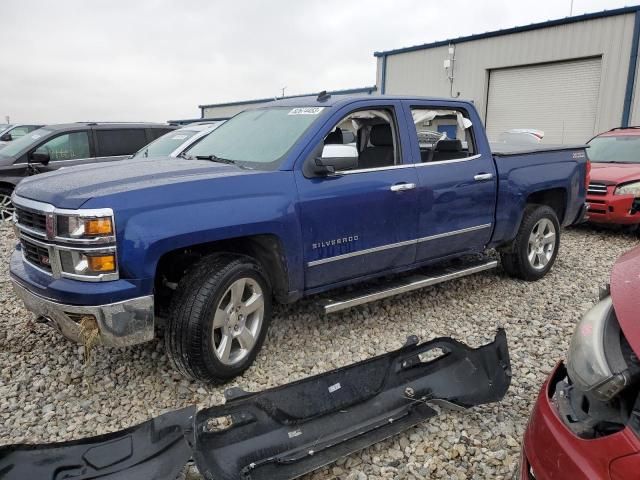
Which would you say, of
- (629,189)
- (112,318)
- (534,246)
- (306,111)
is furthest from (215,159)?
(629,189)

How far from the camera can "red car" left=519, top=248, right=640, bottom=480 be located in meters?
1.59

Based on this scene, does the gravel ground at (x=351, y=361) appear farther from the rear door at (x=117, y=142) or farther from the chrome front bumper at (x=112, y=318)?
the rear door at (x=117, y=142)

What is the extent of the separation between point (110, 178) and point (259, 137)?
1.26 meters

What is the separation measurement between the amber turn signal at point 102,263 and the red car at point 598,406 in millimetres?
2183

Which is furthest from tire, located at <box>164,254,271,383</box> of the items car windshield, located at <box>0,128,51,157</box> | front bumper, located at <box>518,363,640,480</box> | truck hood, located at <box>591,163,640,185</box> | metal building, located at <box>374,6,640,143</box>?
metal building, located at <box>374,6,640,143</box>

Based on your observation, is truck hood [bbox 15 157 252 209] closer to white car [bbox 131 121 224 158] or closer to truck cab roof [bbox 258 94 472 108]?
truck cab roof [bbox 258 94 472 108]

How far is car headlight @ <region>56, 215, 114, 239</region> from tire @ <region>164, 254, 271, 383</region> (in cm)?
59

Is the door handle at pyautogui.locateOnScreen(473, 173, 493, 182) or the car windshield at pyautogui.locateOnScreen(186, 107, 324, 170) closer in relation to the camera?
the car windshield at pyautogui.locateOnScreen(186, 107, 324, 170)

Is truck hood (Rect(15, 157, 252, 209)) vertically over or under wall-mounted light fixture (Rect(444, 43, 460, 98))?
under

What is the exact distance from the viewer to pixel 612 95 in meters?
14.3

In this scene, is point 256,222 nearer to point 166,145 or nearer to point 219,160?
point 219,160

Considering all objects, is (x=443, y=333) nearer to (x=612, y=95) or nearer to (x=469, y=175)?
(x=469, y=175)

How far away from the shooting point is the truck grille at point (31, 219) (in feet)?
9.91

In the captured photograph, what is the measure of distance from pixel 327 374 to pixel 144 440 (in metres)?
1.01
